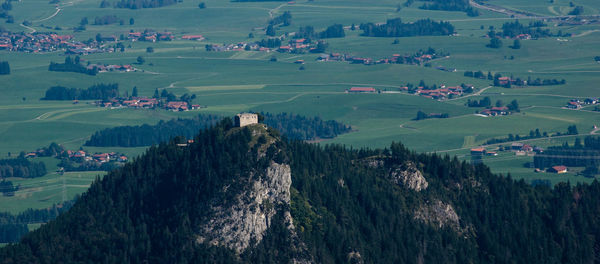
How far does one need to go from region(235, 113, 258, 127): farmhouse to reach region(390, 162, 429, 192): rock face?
24.6 m

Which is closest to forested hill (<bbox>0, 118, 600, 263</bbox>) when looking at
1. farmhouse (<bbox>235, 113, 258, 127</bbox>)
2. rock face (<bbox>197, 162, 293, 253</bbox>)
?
rock face (<bbox>197, 162, 293, 253</bbox>)

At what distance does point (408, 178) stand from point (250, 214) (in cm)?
3193

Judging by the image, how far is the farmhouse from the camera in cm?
16900

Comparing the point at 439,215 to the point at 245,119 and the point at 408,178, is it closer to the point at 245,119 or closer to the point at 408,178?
the point at 408,178

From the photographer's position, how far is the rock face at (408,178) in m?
Result: 185

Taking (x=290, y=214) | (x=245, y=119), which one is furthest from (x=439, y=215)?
(x=245, y=119)

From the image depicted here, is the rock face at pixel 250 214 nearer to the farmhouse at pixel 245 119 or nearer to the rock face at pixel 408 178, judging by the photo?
the farmhouse at pixel 245 119

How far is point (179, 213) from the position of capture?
531 ft

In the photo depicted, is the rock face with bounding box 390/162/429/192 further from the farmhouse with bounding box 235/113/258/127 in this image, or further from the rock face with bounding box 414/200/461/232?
the farmhouse with bounding box 235/113/258/127

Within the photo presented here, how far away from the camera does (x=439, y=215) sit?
18250 centimetres

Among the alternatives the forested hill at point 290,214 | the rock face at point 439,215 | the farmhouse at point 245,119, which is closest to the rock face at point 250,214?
the forested hill at point 290,214

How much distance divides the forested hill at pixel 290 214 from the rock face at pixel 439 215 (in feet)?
0.58

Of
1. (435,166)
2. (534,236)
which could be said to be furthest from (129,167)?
(534,236)

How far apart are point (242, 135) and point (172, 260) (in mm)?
18015
